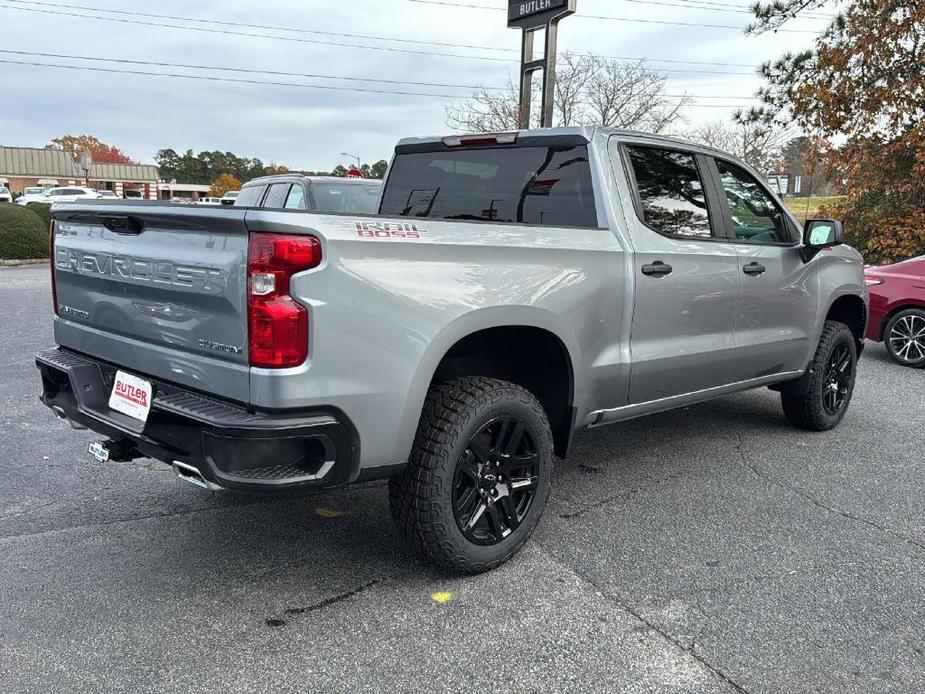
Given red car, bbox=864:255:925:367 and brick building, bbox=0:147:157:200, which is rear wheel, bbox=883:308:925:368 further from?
brick building, bbox=0:147:157:200

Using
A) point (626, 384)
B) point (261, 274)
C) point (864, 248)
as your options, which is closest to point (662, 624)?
point (626, 384)

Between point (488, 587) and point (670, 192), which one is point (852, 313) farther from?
point (488, 587)

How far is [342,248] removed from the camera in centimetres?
255

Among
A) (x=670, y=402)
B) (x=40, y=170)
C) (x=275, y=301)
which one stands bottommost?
(x=670, y=402)

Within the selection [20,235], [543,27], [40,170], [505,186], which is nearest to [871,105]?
[543,27]

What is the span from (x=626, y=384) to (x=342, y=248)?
71.6 inches

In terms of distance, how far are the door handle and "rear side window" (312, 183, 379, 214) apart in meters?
6.44

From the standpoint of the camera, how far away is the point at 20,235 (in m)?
18.4

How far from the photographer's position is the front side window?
178 inches

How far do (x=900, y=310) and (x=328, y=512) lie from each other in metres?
7.06

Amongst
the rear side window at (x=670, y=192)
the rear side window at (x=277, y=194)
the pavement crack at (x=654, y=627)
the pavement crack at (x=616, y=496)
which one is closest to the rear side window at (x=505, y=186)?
the rear side window at (x=670, y=192)

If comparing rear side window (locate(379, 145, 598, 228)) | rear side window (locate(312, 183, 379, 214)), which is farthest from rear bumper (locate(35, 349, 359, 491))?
rear side window (locate(312, 183, 379, 214))

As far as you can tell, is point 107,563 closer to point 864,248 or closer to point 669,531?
point 669,531

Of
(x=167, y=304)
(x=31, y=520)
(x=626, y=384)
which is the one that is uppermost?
(x=167, y=304)
